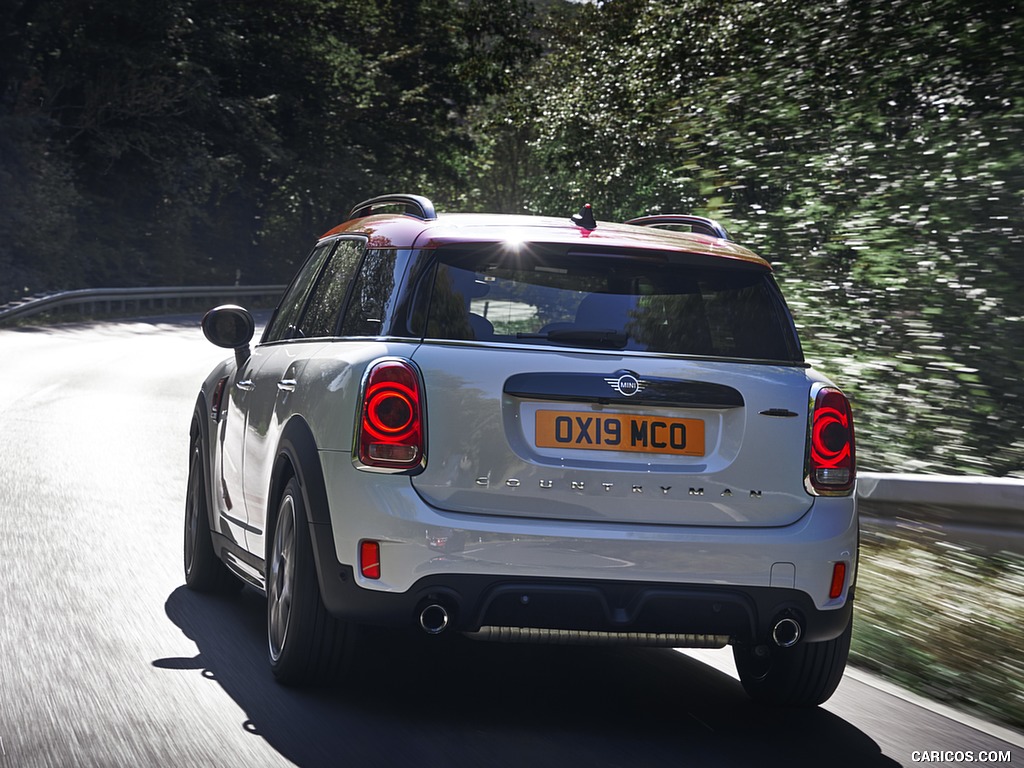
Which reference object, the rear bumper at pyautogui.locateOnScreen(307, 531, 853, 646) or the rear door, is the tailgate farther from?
the rear bumper at pyautogui.locateOnScreen(307, 531, 853, 646)

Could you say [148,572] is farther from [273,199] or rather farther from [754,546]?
[273,199]

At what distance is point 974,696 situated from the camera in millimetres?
5434

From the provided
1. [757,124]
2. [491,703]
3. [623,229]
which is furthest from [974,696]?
[757,124]

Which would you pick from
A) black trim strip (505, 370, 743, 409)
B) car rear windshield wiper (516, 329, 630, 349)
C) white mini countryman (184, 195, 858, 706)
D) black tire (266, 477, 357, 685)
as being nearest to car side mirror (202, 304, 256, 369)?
white mini countryman (184, 195, 858, 706)

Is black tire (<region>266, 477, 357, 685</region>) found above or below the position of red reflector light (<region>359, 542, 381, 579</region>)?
below

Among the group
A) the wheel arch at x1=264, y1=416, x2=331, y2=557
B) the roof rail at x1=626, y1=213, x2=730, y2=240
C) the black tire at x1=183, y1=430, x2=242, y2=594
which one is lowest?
the black tire at x1=183, y1=430, x2=242, y2=594

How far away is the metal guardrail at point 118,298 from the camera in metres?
31.3

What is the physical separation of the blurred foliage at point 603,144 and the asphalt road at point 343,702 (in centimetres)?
396

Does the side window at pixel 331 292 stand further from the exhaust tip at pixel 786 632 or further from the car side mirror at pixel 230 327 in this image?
the exhaust tip at pixel 786 632

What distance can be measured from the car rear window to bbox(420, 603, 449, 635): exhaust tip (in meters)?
0.87

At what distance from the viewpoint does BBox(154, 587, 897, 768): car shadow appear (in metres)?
4.59

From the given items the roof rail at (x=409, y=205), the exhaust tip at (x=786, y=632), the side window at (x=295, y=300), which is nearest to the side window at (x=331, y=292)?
the side window at (x=295, y=300)

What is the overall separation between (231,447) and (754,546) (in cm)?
263

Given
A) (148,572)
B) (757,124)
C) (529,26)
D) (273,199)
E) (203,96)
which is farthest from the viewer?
(273,199)
